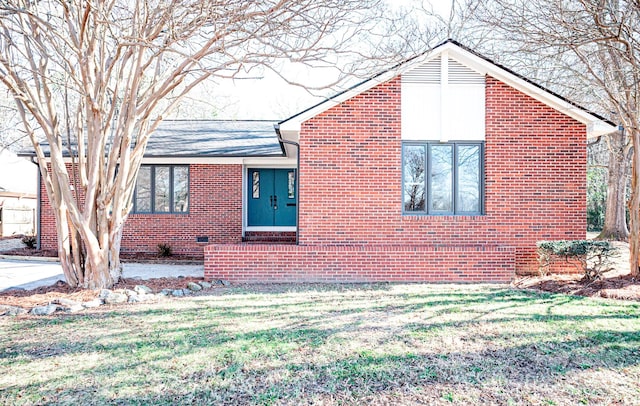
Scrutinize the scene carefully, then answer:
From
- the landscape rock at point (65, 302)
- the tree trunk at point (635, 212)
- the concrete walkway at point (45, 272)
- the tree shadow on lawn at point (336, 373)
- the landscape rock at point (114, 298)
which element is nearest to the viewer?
the tree shadow on lawn at point (336, 373)

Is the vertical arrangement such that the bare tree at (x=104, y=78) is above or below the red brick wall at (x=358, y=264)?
above

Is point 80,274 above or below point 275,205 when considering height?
below

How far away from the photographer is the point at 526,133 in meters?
9.41

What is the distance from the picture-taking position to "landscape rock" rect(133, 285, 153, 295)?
7.38 meters

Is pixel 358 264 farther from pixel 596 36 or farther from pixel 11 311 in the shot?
pixel 596 36

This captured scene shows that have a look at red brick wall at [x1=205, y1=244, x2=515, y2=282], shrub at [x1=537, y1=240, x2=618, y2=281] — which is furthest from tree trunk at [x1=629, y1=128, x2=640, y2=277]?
red brick wall at [x1=205, y1=244, x2=515, y2=282]

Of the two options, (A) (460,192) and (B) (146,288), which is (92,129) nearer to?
(B) (146,288)

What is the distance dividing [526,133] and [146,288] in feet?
27.8

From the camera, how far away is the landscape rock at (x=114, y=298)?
22.7 feet

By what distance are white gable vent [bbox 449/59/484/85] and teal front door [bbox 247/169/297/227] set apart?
22.2ft

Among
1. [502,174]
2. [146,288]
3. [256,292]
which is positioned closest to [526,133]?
[502,174]

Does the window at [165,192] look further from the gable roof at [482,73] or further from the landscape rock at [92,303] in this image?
the landscape rock at [92,303]

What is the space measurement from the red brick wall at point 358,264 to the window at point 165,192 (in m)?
5.23

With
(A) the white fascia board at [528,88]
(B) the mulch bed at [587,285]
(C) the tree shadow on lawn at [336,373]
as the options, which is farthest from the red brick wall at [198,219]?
(C) the tree shadow on lawn at [336,373]
